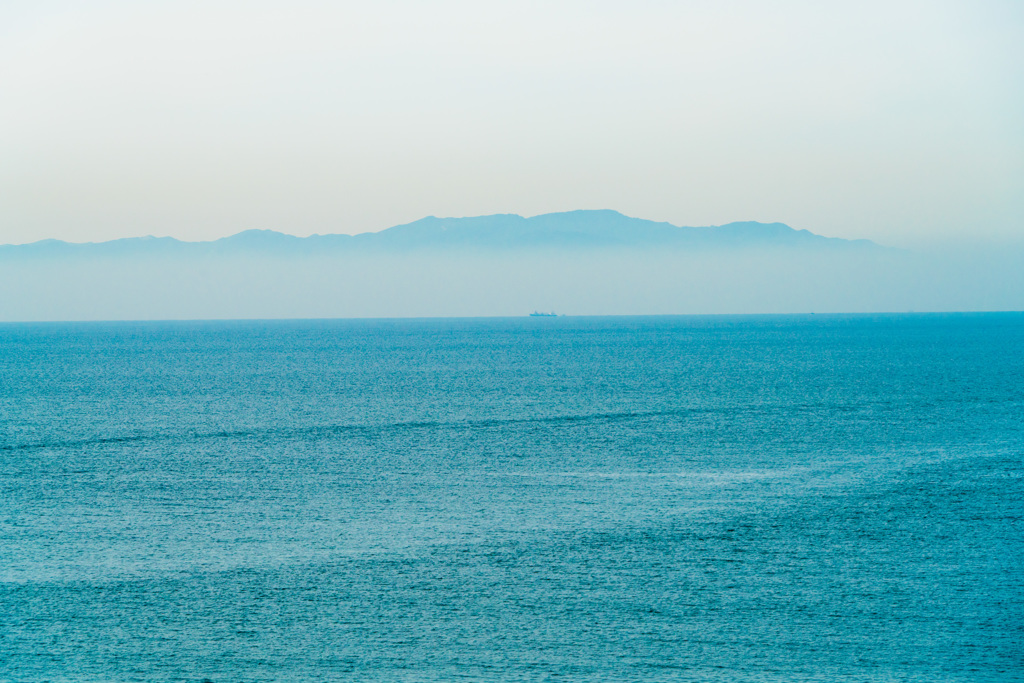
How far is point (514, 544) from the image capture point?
26.8 meters

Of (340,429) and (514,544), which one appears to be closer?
(514,544)

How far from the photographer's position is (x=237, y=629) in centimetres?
1995

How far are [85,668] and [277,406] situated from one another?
156ft

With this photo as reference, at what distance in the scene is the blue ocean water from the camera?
18766 mm

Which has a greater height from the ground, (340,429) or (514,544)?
(340,429)

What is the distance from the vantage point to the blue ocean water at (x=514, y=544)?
739 inches

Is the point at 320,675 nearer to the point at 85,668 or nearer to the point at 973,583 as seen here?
the point at 85,668

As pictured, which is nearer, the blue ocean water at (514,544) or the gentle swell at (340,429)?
the blue ocean water at (514,544)

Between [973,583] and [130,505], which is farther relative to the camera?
[130,505]

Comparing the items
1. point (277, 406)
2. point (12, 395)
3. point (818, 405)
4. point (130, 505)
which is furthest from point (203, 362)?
point (130, 505)

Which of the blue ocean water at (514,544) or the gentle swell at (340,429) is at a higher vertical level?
the gentle swell at (340,429)

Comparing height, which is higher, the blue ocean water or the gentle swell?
the gentle swell

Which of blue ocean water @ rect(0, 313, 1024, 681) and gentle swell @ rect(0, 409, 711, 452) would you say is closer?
blue ocean water @ rect(0, 313, 1024, 681)

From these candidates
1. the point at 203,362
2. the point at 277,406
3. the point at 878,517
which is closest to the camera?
the point at 878,517
